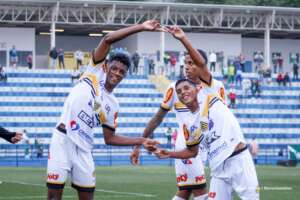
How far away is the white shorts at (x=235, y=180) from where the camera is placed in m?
11.9

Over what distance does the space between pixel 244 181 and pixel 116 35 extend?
235 cm

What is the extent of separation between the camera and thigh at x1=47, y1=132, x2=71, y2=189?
1248 centimetres

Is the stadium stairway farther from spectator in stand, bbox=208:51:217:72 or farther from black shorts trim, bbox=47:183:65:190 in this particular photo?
black shorts trim, bbox=47:183:65:190

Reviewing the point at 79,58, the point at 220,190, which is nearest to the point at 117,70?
the point at 220,190

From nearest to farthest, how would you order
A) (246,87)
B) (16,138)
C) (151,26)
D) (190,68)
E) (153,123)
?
1. (151,26)
2. (190,68)
3. (16,138)
4. (153,123)
5. (246,87)

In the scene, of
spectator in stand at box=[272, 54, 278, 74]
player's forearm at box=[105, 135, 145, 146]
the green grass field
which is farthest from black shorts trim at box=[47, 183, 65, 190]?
spectator in stand at box=[272, 54, 278, 74]

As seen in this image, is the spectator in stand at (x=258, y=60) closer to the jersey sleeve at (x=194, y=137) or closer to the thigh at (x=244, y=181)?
the jersey sleeve at (x=194, y=137)

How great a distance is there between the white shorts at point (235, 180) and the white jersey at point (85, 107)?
68.6 inches

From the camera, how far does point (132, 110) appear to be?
59625mm

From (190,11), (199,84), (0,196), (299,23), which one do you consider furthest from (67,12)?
(199,84)

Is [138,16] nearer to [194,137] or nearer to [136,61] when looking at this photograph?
[136,61]

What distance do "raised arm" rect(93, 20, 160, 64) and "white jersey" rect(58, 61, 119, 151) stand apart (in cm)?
19

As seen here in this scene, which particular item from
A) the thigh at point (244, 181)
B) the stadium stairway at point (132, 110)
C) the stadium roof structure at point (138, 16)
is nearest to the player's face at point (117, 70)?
the thigh at point (244, 181)

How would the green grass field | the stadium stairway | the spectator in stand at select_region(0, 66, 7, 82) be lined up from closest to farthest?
the green grass field < the stadium stairway < the spectator in stand at select_region(0, 66, 7, 82)
